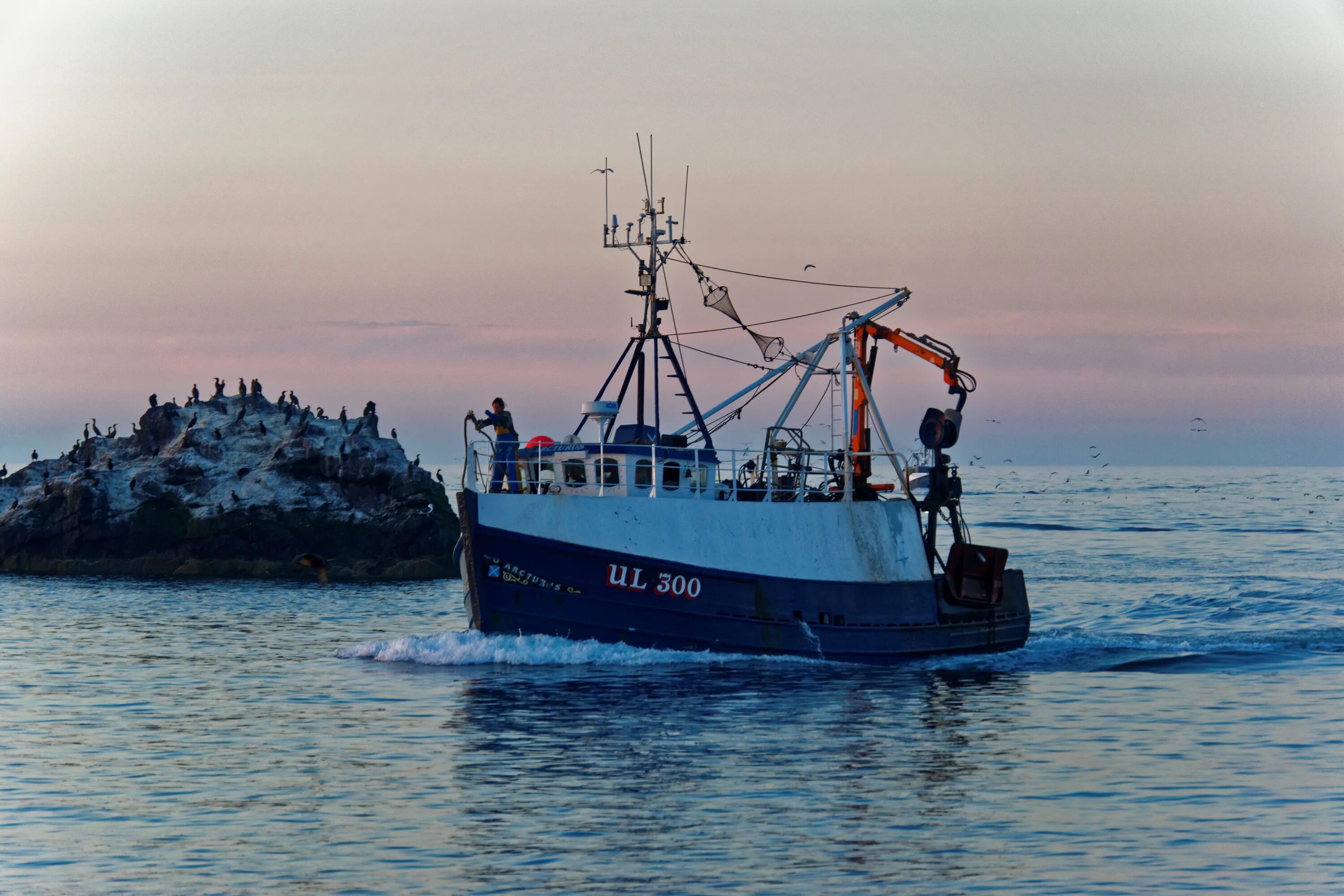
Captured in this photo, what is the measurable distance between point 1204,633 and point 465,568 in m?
20.4

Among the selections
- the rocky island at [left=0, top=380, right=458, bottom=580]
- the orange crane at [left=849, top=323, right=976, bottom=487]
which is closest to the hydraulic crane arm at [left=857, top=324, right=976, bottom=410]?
Result: the orange crane at [left=849, top=323, right=976, bottom=487]

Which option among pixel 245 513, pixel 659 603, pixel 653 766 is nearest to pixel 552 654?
pixel 659 603

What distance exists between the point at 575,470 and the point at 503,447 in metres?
1.59

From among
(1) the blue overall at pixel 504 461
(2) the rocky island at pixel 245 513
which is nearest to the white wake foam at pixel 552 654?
(1) the blue overall at pixel 504 461

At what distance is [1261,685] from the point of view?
1107 inches

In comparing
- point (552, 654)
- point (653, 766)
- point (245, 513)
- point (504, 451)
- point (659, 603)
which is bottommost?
point (653, 766)

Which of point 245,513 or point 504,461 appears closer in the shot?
point 504,461

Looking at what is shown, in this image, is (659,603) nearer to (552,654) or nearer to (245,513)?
(552,654)

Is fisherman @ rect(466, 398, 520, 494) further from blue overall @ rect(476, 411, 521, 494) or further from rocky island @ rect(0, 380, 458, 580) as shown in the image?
rocky island @ rect(0, 380, 458, 580)

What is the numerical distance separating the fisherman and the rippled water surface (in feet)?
10.9

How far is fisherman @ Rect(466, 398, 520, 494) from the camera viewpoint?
2919 centimetres

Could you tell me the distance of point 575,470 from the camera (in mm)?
29016

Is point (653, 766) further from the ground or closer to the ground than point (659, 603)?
closer to the ground

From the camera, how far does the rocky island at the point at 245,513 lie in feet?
194
